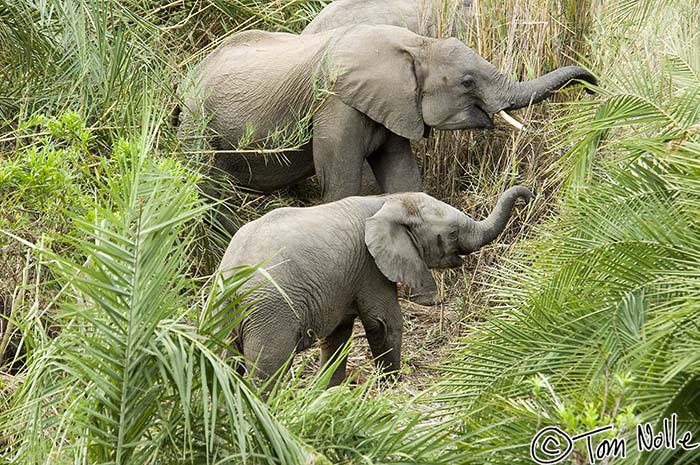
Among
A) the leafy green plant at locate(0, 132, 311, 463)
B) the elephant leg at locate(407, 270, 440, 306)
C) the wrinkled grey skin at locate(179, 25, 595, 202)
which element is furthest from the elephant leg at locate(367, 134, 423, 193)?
the leafy green plant at locate(0, 132, 311, 463)

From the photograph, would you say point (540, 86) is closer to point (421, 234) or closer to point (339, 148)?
point (339, 148)

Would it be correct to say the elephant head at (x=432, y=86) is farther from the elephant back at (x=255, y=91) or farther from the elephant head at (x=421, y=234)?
the elephant head at (x=421, y=234)

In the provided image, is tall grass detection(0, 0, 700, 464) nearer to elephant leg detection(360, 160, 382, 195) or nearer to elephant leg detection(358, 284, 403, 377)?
elephant leg detection(358, 284, 403, 377)

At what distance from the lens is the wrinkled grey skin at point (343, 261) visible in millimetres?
7301

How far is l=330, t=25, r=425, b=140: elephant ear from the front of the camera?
898 cm

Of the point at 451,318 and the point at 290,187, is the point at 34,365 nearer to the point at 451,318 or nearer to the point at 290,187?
the point at 451,318

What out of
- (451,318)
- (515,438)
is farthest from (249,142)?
(515,438)

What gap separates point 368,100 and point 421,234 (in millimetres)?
1298

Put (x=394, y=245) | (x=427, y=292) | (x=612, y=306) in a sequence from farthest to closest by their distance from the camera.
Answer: (x=427, y=292) → (x=394, y=245) → (x=612, y=306)

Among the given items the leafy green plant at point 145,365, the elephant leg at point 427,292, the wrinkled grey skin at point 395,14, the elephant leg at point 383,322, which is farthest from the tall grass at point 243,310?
the wrinkled grey skin at point 395,14

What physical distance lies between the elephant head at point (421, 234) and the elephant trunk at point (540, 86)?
85 centimetres

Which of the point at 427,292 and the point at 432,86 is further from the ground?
the point at 432,86
